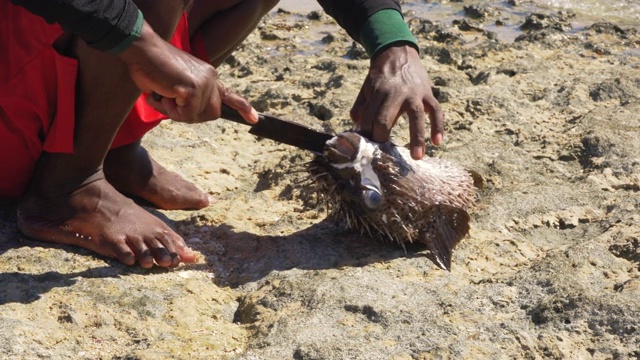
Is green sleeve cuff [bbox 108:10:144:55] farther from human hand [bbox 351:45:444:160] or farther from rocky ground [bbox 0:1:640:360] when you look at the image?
human hand [bbox 351:45:444:160]

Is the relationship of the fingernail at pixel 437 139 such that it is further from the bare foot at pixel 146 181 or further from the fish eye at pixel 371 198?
the bare foot at pixel 146 181

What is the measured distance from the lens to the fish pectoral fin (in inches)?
123

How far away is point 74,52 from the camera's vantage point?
2.88 m

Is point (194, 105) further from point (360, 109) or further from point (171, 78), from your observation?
point (360, 109)

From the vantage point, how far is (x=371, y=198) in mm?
3145

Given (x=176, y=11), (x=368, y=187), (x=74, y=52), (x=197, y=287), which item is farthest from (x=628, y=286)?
(x=74, y=52)

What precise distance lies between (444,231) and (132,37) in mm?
1310

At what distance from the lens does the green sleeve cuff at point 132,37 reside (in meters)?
2.55

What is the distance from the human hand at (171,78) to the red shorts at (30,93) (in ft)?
1.11

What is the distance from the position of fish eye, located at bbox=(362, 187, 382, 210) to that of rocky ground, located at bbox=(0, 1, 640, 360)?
0.18 meters

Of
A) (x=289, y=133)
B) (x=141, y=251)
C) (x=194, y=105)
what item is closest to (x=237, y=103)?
(x=194, y=105)

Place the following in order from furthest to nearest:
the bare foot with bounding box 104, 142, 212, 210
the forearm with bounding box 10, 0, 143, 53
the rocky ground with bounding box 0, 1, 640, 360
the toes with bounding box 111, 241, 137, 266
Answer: the bare foot with bounding box 104, 142, 212, 210 → the toes with bounding box 111, 241, 137, 266 → the rocky ground with bounding box 0, 1, 640, 360 → the forearm with bounding box 10, 0, 143, 53

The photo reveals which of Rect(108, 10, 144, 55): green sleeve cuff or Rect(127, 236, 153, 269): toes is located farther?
Rect(127, 236, 153, 269): toes

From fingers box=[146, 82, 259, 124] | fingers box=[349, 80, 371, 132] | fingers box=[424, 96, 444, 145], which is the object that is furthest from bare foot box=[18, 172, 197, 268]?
fingers box=[424, 96, 444, 145]
